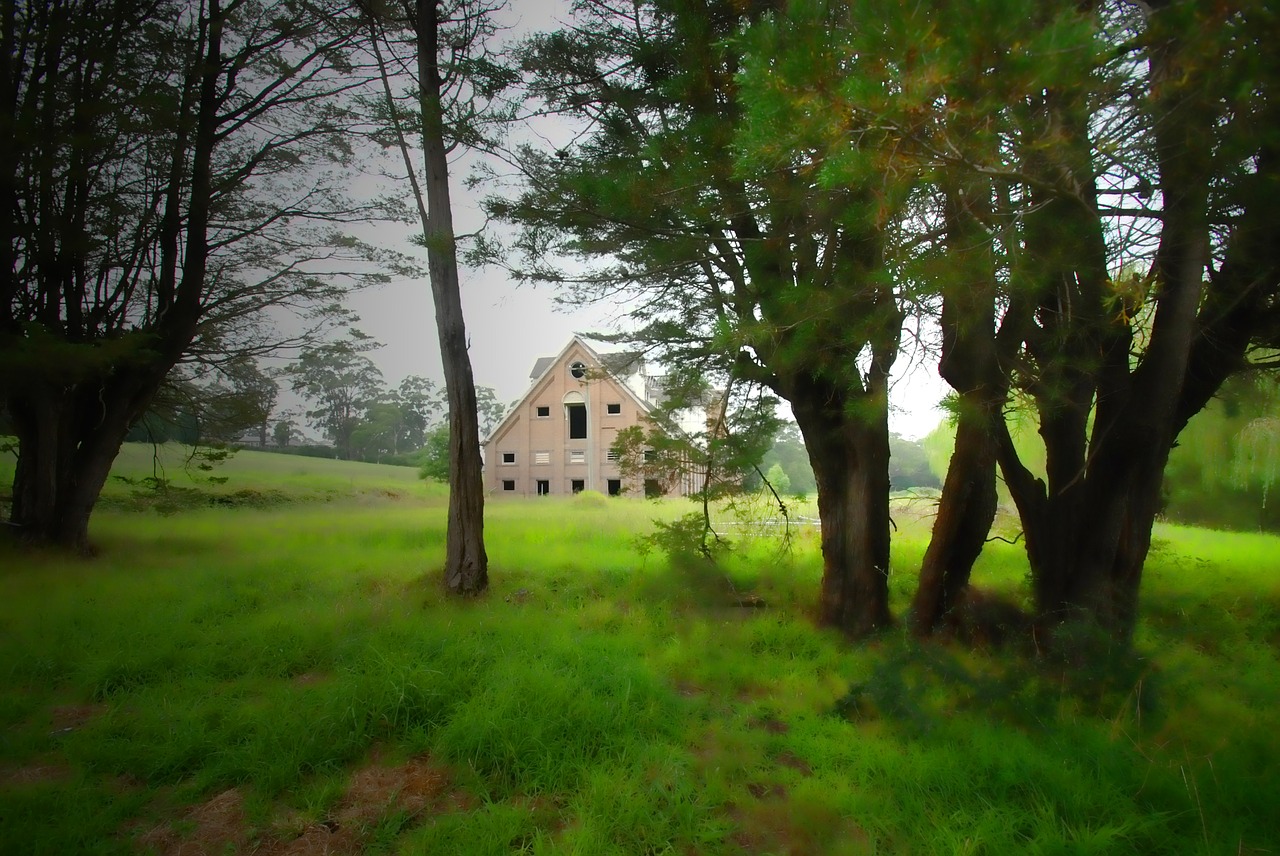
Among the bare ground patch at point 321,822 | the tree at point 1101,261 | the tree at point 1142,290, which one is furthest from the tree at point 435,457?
the tree at point 1142,290

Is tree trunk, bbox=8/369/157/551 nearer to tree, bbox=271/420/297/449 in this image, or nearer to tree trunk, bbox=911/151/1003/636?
tree, bbox=271/420/297/449

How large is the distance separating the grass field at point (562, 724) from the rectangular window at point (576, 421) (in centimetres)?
359

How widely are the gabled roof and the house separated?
0.02m

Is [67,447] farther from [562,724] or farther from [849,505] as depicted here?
[849,505]

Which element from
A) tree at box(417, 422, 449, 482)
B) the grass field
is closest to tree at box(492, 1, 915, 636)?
the grass field

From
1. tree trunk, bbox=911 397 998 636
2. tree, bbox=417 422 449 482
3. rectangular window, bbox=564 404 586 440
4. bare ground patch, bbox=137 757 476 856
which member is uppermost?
rectangular window, bbox=564 404 586 440

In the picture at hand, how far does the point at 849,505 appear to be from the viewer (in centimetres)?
468

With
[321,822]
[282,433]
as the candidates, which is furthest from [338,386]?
[321,822]

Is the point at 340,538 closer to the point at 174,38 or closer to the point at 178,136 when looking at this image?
the point at 178,136

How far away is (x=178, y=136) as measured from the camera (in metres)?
4.98

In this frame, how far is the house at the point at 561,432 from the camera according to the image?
7.95 metres

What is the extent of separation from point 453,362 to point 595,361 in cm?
198

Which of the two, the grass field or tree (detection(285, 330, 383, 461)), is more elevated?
tree (detection(285, 330, 383, 461))

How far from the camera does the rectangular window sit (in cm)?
837
